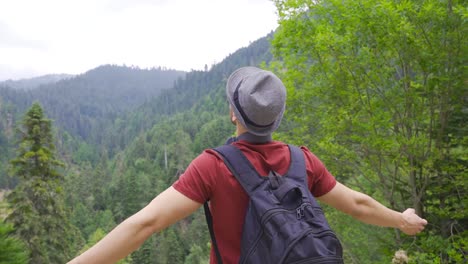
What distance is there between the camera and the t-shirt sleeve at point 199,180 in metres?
1.61

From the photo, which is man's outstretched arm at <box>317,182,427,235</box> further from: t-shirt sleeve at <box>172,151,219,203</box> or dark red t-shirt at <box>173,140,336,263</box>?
t-shirt sleeve at <box>172,151,219,203</box>

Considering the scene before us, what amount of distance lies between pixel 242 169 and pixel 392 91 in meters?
6.35

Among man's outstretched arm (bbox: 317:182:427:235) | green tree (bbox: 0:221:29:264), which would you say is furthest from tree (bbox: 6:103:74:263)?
man's outstretched arm (bbox: 317:182:427:235)

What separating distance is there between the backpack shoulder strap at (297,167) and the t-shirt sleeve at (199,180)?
33 cm

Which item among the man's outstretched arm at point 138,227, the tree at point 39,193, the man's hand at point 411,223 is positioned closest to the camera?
the man's outstretched arm at point 138,227

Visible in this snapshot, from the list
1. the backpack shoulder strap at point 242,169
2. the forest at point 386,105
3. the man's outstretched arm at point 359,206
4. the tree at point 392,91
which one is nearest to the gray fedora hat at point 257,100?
the backpack shoulder strap at point 242,169

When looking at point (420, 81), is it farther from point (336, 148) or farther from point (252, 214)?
point (252, 214)

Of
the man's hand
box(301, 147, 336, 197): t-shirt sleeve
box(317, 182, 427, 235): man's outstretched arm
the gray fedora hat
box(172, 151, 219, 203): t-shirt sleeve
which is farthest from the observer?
the man's hand

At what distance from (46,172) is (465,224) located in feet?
54.6

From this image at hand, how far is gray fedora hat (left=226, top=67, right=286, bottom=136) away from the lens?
1.72 meters

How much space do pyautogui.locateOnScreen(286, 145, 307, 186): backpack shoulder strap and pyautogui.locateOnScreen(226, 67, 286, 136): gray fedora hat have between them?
0.53ft

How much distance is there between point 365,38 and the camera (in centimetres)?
675

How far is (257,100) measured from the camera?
1711 mm

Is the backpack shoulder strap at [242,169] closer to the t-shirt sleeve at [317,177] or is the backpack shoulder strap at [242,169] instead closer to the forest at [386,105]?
the t-shirt sleeve at [317,177]
